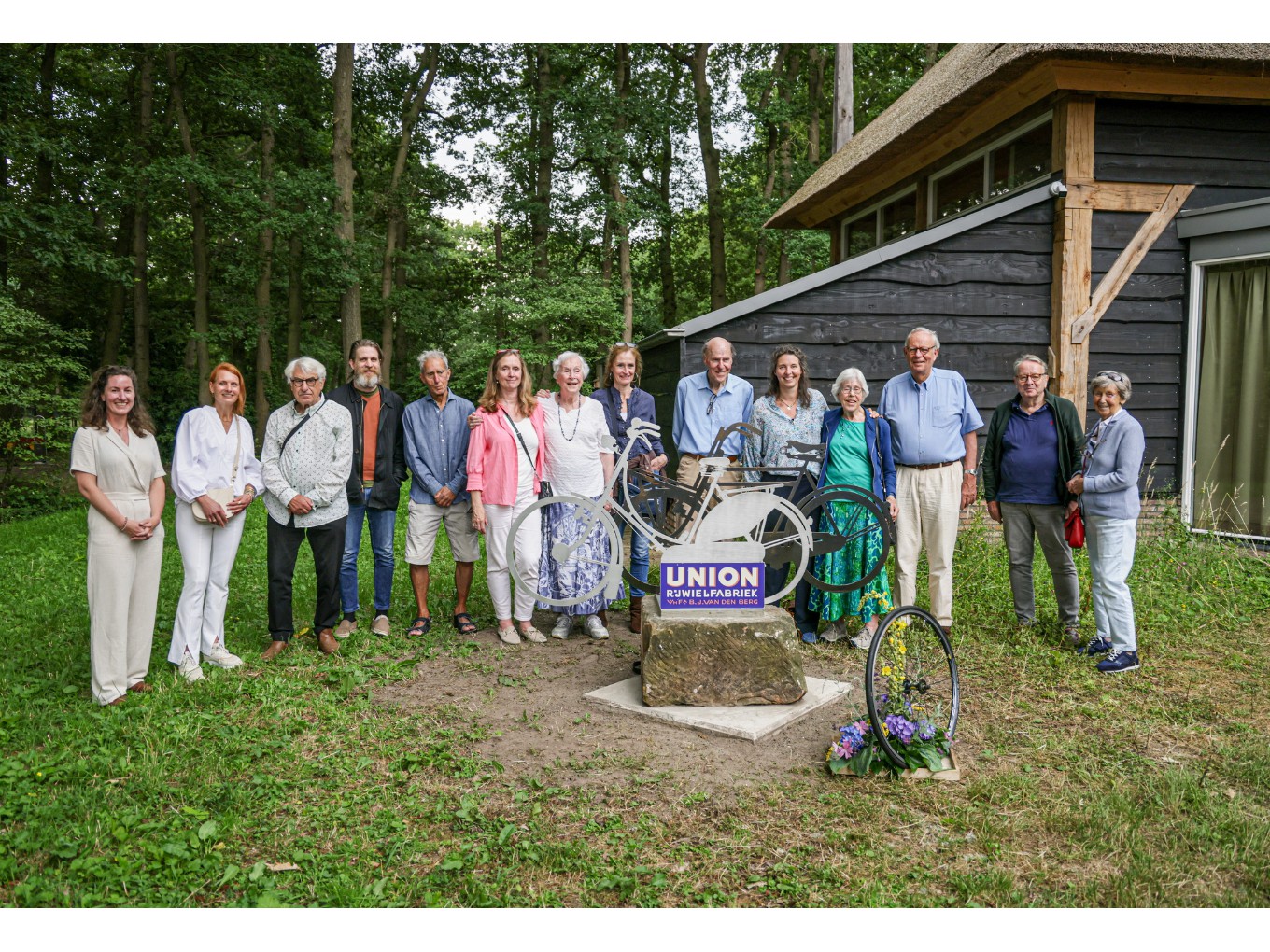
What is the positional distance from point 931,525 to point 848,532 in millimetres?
531

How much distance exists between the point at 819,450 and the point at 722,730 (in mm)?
1926

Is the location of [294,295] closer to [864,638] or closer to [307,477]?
[307,477]

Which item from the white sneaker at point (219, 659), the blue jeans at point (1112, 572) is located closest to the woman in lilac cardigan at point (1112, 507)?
the blue jeans at point (1112, 572)

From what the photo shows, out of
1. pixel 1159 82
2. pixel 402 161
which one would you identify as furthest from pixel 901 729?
pixel 402 161

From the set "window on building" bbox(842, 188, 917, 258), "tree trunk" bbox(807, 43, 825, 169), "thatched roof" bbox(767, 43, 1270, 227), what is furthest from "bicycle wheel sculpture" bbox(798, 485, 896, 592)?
"tree trunk" bbox(807, 43, 825, 169)

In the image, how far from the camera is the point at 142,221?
54.1 ft

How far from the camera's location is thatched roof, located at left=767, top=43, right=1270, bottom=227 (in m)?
7.31

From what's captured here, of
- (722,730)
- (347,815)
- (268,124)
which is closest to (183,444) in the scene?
(347,815)

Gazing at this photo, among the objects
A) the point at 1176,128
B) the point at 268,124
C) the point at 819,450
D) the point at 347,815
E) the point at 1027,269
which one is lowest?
the point at 347,815

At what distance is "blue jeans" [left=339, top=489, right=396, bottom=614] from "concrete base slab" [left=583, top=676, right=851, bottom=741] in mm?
1968

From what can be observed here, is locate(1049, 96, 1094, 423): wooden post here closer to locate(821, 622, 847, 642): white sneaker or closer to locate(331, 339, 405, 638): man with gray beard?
locate(821, 622, 847, 642): white sneaker

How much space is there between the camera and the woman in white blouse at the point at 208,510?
4.90 m

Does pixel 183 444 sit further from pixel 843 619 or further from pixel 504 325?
pixel 504 325

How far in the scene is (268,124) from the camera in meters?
16.2
